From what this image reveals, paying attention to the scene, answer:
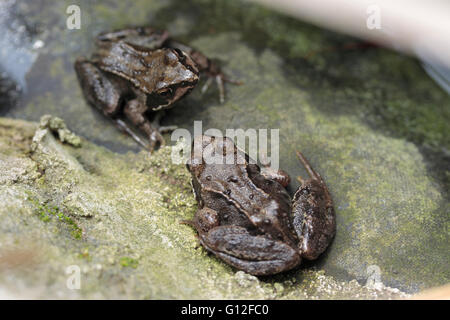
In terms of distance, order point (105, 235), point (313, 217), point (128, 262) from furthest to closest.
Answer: point (313, 217) → point (105, 235) → point (128, 262)

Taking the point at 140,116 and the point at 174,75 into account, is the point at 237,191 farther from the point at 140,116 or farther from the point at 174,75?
the point at 140,116

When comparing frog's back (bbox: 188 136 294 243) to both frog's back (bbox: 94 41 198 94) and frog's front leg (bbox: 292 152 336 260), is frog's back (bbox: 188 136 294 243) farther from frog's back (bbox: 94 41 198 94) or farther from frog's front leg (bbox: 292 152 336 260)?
frog's back (bbox: 94 41 198 94)

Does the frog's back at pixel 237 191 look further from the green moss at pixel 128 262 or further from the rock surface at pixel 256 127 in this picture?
the green moss at pixel 128 262

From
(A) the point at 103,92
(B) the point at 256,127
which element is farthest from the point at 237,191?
(A) the point at 103,92

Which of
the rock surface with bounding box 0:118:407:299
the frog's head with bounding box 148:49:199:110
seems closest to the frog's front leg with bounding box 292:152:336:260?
the rock surface with bounding box 0:118:407:299

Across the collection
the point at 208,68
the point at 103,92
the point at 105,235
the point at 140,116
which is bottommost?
the point at 105,235
